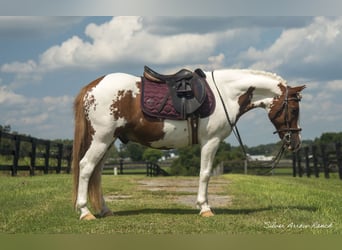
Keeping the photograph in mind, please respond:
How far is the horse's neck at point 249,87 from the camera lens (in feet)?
24.0

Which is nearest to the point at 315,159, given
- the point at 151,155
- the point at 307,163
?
the point at 307,163

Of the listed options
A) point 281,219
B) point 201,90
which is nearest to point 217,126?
point 201,90

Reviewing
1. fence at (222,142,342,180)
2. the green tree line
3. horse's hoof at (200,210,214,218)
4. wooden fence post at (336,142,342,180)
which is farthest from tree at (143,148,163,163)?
horse's hoof at (200,210,214,218)

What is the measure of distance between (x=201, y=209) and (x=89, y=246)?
115 inches

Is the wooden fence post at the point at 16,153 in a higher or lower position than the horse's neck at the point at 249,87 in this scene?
lower

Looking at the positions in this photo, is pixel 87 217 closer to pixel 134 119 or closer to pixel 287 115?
pixel 134 119

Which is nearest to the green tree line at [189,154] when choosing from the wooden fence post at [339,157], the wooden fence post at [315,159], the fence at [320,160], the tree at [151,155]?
the tree at [151,155]

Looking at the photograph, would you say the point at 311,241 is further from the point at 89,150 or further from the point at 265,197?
the point at 265,197

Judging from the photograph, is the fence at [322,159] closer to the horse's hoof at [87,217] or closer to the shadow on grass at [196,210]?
the shadow on grass at [196,210]

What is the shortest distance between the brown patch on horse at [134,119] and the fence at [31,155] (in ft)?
33.7

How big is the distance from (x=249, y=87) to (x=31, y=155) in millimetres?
13641

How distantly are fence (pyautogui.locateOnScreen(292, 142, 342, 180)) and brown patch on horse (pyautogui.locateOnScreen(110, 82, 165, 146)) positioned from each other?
12264 mm

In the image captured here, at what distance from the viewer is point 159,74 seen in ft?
23.5

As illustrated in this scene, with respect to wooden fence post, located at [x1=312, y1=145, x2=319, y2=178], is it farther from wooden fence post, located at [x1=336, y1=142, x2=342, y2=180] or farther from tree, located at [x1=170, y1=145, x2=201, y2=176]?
tree, located at [x1=170, y1=145, x2=201, y2=176]
